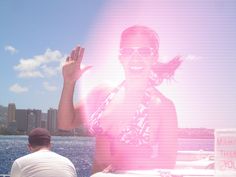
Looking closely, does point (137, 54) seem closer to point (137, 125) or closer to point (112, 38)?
point (112, 38)

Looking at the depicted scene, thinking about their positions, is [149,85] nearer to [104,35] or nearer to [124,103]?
[124,103]

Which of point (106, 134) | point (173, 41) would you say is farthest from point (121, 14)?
Result: point (106, 134)

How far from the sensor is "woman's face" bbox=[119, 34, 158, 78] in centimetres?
317

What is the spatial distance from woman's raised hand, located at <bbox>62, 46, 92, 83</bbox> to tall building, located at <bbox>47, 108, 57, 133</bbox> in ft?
0.80

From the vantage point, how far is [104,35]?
10.6ft

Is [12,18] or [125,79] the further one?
[12,18]

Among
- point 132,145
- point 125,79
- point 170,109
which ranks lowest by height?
point 132,145

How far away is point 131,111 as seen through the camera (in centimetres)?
310

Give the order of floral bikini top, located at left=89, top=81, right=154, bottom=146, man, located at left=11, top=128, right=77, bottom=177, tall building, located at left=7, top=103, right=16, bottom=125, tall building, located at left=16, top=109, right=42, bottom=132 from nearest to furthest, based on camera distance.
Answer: man, located at left=11, top=128, right=77, bottom=177 → floral bikini top, located at left=89, top=81, right=154, bottom=146 → tall building, located at left=16, top=109, right=42, bottom=132 → tall building, located at left=7, top=103, right=16, bottom=125

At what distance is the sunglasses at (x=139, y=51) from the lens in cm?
318

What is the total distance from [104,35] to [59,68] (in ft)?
1.26

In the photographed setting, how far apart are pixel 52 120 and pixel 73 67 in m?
0.39

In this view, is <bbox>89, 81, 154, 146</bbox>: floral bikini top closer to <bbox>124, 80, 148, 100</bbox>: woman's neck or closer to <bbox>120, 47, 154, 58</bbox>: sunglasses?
<bbox>124, 80, 148, 100</bbox>: woman's neck

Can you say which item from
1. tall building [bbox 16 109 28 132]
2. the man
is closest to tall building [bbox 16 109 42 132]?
tall building [bbox 16 109 28 132]
